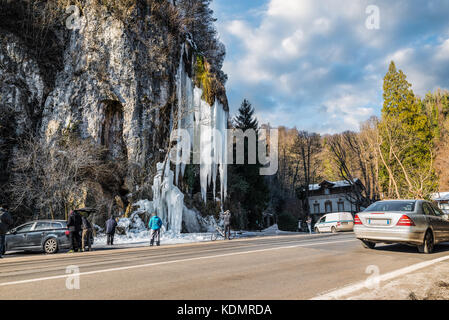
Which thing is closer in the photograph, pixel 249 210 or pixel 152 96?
pixel 152 96

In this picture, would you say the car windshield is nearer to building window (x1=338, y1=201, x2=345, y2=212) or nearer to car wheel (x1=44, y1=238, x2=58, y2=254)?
car wheel (x1=44, y1=238, x2=58, y2=254)

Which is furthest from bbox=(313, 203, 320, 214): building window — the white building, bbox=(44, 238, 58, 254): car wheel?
bbox=(44, 238, 58, 254): car wheel

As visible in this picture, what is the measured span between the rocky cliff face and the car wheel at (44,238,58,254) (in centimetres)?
A: 952

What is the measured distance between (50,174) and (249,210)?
2567 centimetres

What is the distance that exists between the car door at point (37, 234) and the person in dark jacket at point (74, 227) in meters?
1.15

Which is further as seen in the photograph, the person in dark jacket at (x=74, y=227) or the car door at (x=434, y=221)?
the person in dark jacket at (x=74, y=227)

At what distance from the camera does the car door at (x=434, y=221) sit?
8844 millimetres

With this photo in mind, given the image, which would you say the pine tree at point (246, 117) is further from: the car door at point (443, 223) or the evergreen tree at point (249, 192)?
the car door at point (443, 223)

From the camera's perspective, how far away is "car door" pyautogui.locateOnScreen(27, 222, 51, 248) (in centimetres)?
1359

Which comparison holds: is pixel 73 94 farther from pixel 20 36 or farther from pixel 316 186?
pixel 316 186

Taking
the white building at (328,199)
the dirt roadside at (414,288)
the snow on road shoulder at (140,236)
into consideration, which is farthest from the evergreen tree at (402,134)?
the dirt roadside at (414,288)

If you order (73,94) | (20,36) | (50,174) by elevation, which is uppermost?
(20,36)
